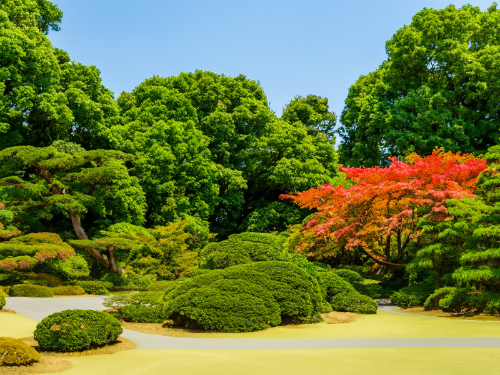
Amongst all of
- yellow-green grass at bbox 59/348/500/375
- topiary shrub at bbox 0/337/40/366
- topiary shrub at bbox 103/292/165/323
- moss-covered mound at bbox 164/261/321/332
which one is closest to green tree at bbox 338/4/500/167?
moss-covered mound at bbox 164/261/321/332

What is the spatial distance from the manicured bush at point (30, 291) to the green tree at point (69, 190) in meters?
4.32

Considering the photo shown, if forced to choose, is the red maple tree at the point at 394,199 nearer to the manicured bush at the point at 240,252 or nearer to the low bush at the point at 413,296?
the low bush at the point at 413,296

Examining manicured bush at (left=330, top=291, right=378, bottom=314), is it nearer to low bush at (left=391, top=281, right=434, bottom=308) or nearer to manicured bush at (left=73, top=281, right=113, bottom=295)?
low bush at (left=391, top=281, right=434, bottom=308)

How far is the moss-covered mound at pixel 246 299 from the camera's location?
890cm

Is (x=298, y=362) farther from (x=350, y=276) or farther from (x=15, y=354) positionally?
(x=350, y=276)

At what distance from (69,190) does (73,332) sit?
1505cm

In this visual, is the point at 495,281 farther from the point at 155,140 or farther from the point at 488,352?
the point at 155,140

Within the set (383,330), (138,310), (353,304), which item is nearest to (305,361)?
(383,330)

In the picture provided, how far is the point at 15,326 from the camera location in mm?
8812

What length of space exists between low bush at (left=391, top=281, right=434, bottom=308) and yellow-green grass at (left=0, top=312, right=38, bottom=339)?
11.0 meters

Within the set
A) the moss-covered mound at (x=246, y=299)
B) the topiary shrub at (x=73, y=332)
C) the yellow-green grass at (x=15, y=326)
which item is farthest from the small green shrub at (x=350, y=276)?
the yellow-green grass at (x=15, y=326)

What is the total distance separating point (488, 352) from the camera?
6324mm

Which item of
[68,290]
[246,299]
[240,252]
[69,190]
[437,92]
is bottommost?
[68,290]

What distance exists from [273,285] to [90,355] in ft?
14.8
